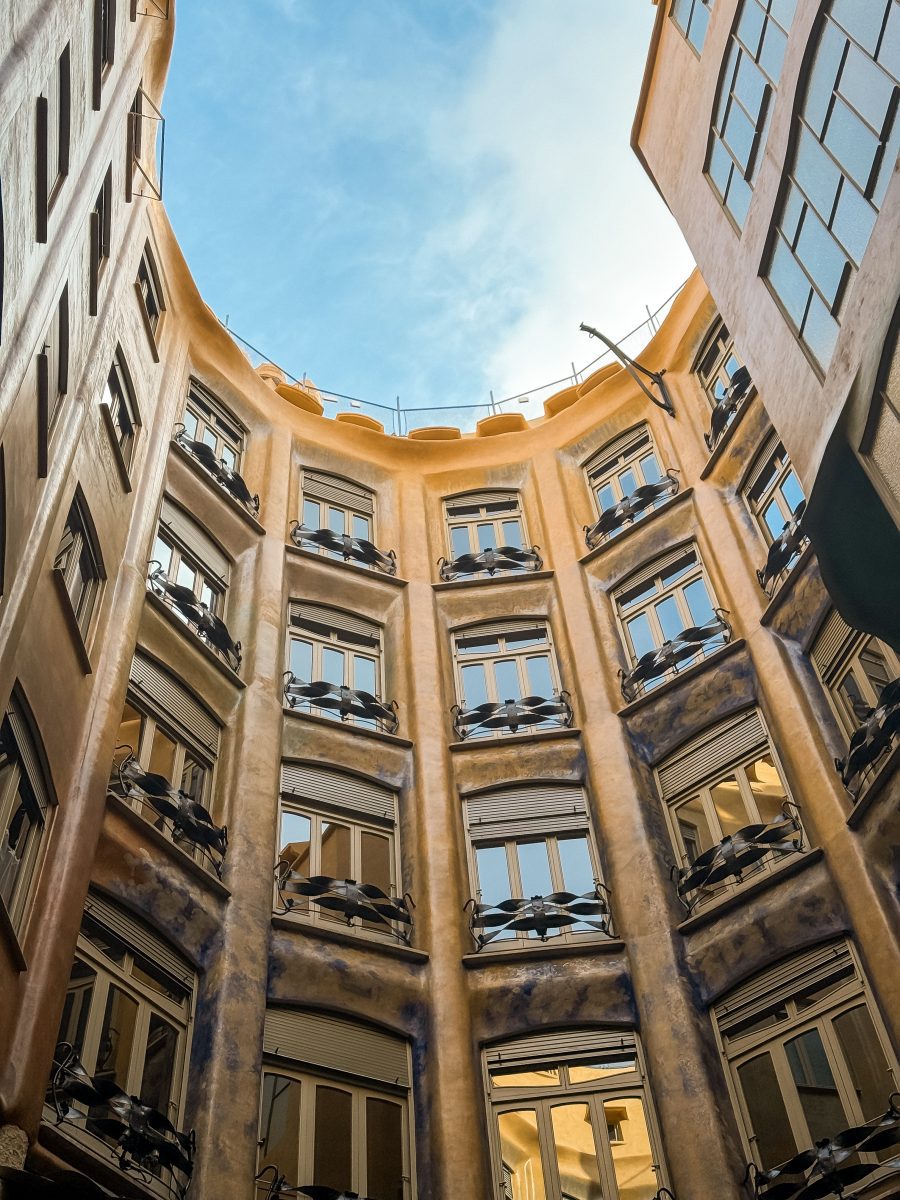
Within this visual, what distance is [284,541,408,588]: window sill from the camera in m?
22.1

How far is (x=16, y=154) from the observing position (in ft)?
38.4

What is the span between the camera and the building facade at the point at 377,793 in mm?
13039

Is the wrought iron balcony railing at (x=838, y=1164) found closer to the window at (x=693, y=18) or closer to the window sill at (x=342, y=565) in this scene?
the window sill at (x=342, y=565)

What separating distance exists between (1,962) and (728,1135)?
8.41 m

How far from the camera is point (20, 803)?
42.6ft

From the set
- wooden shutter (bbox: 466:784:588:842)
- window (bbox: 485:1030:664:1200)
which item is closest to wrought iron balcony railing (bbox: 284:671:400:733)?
wooden shutter (bbox: 466:784:588:842)

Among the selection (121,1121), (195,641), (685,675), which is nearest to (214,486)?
(195,641)

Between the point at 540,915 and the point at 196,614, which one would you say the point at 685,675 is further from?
the point at 196,614

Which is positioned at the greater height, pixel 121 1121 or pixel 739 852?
pixel 739 852

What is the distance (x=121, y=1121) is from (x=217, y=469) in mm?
12267

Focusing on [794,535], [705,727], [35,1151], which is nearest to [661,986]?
[705,727]

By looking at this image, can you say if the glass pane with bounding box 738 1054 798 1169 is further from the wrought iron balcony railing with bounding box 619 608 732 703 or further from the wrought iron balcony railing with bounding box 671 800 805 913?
the wrought iron balcony railing with bounding box 619 608 732 703

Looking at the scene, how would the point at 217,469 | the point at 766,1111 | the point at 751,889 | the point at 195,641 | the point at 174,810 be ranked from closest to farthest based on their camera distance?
the point at 766,1111, the point at 174,810, the point at 751,889, the point at 195,641, the point at 217,469

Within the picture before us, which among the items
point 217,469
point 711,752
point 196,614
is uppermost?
point 217,469
